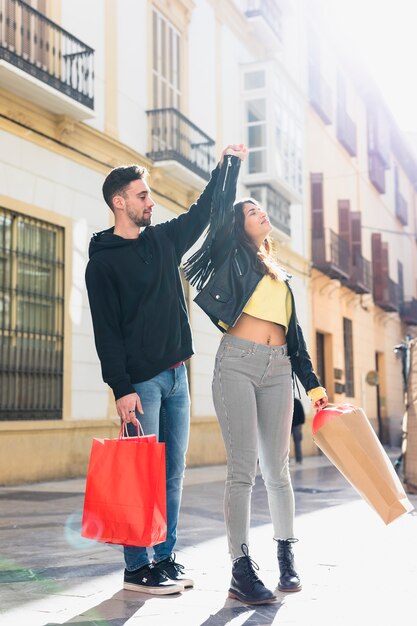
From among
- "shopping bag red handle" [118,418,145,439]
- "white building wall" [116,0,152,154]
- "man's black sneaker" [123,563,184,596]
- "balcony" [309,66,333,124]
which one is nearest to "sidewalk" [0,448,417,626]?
"man's black sneaker" [123,563,184,596]

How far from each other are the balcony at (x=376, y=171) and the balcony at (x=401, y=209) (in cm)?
294

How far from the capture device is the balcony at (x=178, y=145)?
12.2 m

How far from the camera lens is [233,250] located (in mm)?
3629

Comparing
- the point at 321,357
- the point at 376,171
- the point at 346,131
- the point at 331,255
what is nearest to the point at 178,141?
the point at 331,255

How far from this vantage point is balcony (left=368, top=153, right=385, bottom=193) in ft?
86.1

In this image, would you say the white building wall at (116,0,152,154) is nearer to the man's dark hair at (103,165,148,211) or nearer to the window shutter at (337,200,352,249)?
the man's dark hair at (103,165,148,211)

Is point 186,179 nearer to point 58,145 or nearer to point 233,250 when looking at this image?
point 58,145

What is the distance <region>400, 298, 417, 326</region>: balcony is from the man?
85.4ft

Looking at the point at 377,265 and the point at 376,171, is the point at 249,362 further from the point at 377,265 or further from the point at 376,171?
the point at 376,171

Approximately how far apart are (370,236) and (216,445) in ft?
46.3

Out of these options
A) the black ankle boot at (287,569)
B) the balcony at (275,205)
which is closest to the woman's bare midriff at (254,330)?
the black ankle boot at (287,569)

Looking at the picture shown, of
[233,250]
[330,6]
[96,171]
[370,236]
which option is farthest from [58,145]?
[370,236]

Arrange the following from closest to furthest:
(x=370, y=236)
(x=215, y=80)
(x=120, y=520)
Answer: (x=120, y=520), (x=215, y=80), (x=370, y=236)

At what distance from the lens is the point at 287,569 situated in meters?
3.44
